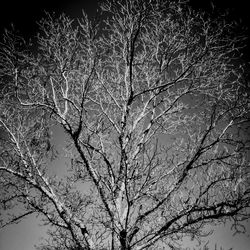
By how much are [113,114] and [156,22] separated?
2545 mm

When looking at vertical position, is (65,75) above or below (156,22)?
below

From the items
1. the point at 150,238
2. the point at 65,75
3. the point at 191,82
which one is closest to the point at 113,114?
the point at 65,75

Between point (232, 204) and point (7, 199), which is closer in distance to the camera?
point (232, 204)

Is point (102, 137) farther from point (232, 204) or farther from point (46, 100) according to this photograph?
point (232, 204)

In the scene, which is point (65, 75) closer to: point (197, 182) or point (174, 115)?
point (174, 115)

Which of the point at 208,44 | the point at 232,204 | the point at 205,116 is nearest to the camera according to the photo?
the point at 232,204

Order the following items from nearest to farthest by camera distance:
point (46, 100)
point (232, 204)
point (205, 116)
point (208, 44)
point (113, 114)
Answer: point (232, 204)
point (46, 100)
point (208, 44)
point (205, 116)
point (113, 114)

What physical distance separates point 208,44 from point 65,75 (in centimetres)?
325

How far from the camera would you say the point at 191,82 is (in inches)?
264

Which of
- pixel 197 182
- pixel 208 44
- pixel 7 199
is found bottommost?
pixel 197 182

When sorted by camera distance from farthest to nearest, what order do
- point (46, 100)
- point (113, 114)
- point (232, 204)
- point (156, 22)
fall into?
A: point (113, 114)
point (156, 22)
point (46, 100)
point (232, 204)

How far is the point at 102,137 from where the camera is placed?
645 cm

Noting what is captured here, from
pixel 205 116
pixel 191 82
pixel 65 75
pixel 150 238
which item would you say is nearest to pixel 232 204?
pixel 150 238

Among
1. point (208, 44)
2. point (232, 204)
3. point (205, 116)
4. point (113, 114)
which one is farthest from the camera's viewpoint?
point (113, 114)
